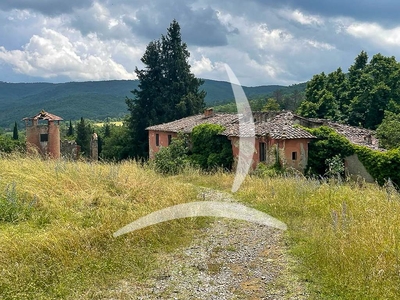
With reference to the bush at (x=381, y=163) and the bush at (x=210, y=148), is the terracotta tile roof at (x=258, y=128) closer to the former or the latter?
the bush at (x=210, y=148)

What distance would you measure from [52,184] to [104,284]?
12.9ft

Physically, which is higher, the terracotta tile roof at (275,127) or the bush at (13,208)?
the terracotta tile roof at (275,127)

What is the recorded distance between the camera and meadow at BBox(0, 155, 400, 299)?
15.2ft

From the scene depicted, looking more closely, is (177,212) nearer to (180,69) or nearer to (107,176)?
(107,176)

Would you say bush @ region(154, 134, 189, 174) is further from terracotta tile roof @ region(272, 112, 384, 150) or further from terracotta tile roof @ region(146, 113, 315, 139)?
terracotta tile roof @ region(272, 112, 384, 150)

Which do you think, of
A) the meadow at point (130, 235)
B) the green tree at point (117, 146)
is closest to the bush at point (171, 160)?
the meadow at point (130, 235)

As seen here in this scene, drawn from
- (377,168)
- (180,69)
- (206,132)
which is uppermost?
(180,69)

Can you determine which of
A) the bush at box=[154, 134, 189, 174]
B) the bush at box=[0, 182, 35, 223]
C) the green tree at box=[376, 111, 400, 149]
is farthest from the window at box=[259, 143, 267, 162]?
the bush at box=[0, 182, 35, 223]

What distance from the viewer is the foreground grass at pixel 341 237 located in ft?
14.9

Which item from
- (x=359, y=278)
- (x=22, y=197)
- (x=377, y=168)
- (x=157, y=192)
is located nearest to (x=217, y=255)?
(x=359, y=278)

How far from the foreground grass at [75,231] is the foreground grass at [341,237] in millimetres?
1977

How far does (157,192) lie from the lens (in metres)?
8.45

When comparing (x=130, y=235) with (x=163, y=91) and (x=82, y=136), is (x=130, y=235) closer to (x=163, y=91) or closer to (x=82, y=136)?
(x=163, y=91)

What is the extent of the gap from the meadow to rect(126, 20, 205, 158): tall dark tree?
88.6 ft
